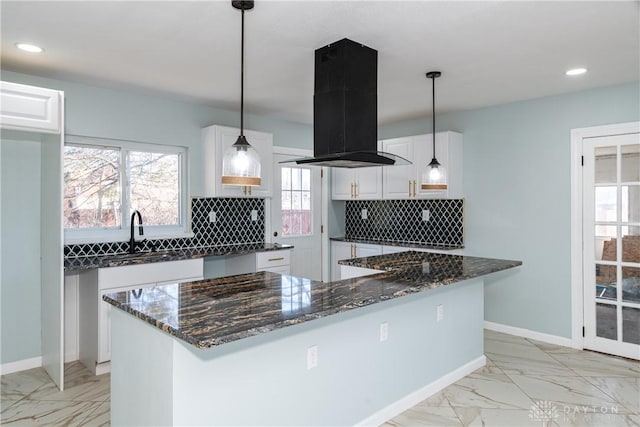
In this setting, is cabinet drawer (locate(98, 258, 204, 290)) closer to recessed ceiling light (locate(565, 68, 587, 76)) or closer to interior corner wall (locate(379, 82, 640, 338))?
interior corner wall (locate(379, 82, 640, 338))

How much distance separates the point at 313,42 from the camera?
2.73 m

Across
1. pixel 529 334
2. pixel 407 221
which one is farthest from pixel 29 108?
pixel 529 334

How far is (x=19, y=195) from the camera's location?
11.3ft

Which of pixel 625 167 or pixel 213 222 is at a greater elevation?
pixel 625 167

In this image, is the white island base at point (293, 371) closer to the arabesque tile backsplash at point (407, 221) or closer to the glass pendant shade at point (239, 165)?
the glass pendant shade at point (239, 165)

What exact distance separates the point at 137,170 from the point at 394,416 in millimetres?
3206

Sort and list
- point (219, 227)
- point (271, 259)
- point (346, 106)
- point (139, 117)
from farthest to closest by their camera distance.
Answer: point (219, 227) < point (271, 259) < point (139, 117) < point (346, 106)

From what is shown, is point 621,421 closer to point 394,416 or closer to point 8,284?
point 394,416

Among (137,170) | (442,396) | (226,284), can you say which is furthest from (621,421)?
(137,170)

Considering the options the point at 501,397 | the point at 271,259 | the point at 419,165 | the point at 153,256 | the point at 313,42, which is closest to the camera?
the point at 313,42

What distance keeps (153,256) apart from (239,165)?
1892 millimetres

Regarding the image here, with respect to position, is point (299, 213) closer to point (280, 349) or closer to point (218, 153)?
point (218, 153)

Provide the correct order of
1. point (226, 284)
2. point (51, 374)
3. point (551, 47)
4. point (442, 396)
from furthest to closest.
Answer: point (51, 374) < point (442, 396) < point (551, 47) < point (226, 284)

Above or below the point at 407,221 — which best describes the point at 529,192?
above
